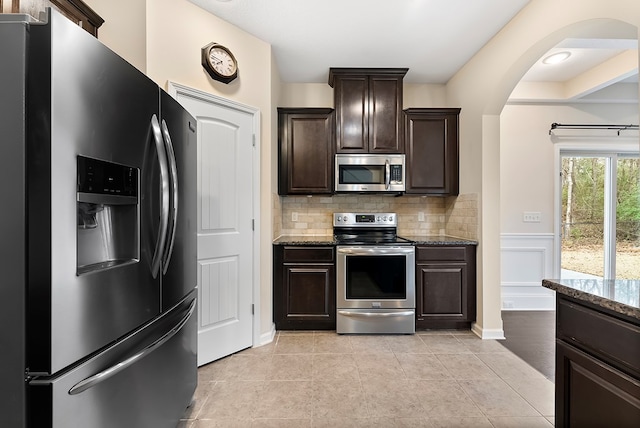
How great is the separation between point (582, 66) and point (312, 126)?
9.74ft

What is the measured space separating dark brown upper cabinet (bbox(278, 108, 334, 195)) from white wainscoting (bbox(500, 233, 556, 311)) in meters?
2.35

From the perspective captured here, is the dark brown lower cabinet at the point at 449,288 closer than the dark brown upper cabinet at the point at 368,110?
Yes

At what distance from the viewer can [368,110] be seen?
339 centimetres

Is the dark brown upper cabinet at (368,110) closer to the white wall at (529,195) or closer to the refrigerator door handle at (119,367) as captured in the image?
the white wall at (529,195)

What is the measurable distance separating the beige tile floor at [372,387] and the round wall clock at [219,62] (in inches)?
88.6

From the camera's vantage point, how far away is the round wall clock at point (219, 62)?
7.73 feet

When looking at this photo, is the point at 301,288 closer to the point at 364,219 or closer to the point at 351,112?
the point at 364,219

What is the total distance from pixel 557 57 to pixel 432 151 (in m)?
1.46

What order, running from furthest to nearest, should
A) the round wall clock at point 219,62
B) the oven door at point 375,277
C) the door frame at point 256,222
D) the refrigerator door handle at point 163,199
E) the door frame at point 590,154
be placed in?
the door frame at point 590,154, the oven door at point 375,277, the door frame at point 256,222, the round wall clock at point 219,62, the refrigerator door handle at point 163,199

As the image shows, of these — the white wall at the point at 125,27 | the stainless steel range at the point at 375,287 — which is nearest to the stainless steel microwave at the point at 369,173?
the stainless steel range at the point at 375,287

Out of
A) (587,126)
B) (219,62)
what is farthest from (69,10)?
(587,126)

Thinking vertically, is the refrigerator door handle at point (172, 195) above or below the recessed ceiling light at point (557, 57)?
below

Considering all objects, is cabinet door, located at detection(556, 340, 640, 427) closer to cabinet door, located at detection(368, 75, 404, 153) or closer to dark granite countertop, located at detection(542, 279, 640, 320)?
dark granite countertop, located at detection(542, 279, 640, 320)

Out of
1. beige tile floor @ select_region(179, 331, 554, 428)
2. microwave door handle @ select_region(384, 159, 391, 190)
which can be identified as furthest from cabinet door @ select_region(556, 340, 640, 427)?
microwave door handle @ select_region(384, 159, 391, 190)
